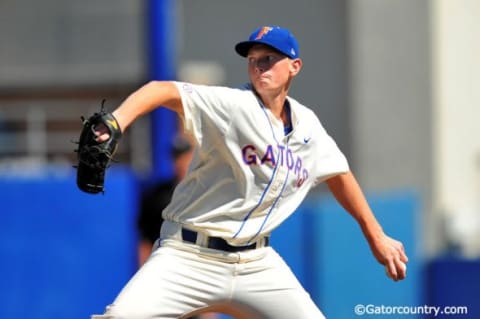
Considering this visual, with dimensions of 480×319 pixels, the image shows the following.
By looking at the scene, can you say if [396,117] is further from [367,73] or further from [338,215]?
[338,215]

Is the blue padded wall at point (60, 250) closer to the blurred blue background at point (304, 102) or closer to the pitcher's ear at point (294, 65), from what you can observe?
the blurred blue background at point (304, 102)

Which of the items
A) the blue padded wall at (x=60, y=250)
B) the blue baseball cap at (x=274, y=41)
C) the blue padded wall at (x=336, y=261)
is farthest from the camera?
the blue padded wall at (x=336, y=261)

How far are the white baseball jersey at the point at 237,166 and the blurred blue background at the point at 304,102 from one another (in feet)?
6.51

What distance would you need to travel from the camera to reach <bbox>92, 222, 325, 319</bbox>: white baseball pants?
5.43 metres

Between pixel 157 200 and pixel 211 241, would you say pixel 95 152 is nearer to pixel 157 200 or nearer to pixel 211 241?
pixel 211 241

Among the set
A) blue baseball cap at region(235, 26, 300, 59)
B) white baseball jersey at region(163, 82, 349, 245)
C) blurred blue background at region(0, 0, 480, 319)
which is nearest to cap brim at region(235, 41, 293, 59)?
blue baseball cap at region(235, 26, 300, 59)

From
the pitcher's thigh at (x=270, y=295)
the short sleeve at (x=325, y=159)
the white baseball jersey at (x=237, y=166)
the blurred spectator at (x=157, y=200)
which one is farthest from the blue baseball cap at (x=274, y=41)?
the blurred spectator at (x=157, y=200)

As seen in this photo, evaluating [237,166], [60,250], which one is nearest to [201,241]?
[237,166]

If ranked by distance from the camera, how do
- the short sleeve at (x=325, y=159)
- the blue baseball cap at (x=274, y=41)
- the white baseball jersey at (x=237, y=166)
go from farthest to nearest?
the short sleeve at (x=325, y=159), the blue baseball cap at (x=274, y=41), the white baseball jersey at (x=237, y=166)

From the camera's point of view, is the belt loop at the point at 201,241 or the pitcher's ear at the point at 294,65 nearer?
the belt loop at the point at 201,241

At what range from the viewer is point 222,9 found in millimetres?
17719

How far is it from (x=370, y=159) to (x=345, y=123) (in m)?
1.00

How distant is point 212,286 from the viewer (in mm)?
5570

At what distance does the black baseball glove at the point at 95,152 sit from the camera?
16.3 feet
